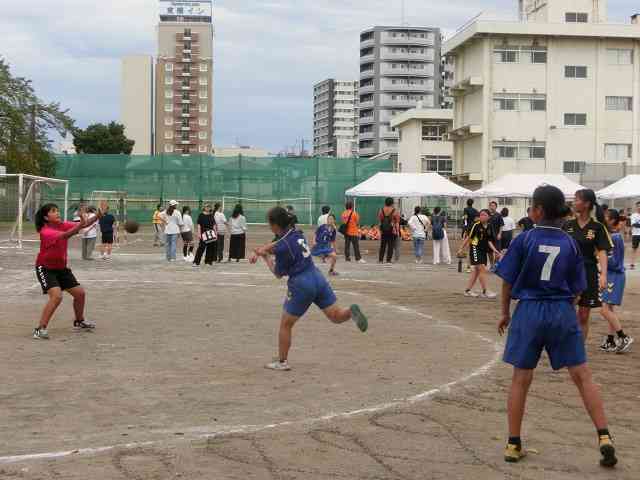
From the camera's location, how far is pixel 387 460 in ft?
18.9

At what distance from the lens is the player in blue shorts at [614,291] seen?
34.1 feet

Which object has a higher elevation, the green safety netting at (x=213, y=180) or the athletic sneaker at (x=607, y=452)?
the green safety netting at (x=213, y=180)

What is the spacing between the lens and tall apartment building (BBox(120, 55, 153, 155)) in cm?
13438

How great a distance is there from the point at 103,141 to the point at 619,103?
5777 cm

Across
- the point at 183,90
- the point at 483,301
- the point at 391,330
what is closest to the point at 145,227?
the point at 483,301

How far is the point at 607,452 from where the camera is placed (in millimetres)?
5598

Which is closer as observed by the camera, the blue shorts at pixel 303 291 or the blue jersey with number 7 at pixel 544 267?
the blue jersey with number 7 at pixel 544 267

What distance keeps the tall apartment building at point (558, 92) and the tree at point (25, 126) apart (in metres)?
27.1

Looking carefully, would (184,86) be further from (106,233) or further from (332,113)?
(106,233)

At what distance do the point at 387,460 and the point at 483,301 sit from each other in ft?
35.8

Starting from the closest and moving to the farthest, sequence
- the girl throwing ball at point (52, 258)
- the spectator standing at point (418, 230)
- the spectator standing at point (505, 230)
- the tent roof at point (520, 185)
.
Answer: the girl throwing ball at point (52, 258) < the spectator standing at point (505, 230) < the spectator standing at point (418, 230) < the tent roof at point (520, 185)

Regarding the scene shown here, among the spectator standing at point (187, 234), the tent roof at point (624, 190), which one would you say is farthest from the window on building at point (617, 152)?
the spectator standing at point (187, 234)

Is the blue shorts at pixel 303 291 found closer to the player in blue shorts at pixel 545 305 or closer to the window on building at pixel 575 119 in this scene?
the player in blue shorts at pixel 545 305

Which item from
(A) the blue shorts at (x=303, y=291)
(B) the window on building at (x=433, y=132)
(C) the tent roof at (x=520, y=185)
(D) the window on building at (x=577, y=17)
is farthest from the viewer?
(B) the window on building at (x=433, y=132)
